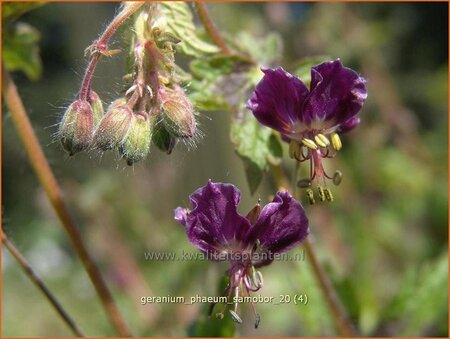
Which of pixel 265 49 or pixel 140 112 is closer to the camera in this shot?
pixel 140 112

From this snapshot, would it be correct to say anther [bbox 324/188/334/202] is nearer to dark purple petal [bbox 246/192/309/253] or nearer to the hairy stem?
dark purple petal [bbox 246/192/309/253]

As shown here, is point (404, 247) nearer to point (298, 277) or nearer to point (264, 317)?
point (264, 317)

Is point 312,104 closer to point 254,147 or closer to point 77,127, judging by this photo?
point 254,147

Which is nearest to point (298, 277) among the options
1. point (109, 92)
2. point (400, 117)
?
point (109, 92)

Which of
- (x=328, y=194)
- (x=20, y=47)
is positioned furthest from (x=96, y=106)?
(x=20, y=47)

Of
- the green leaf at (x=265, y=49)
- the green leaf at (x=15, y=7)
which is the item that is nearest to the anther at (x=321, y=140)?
the green leaf at (x=265, y=49)

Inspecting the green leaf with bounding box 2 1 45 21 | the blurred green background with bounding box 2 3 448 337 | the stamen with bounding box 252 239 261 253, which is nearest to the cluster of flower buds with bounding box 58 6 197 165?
the stamen with bounding box 252 239 261 253

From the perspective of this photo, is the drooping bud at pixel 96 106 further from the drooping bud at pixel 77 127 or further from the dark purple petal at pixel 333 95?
the dark purple petal at pixel 333 95
